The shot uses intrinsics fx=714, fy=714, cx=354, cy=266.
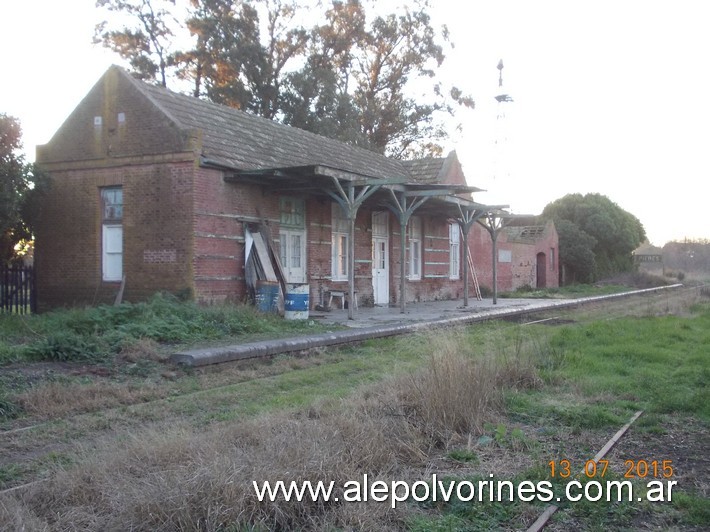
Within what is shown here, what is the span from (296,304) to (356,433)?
11.6 metres

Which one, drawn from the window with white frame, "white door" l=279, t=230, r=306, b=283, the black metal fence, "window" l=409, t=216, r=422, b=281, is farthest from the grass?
"window" l=409, t=216, r=422, b=281

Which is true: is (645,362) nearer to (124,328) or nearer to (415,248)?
(124,328)

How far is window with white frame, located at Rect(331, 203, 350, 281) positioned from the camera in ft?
73.3

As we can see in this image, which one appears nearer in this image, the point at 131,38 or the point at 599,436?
the point at 599,436

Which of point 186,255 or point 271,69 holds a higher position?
point 271,69

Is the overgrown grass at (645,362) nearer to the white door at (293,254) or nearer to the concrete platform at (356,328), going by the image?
the concrete platform at (356,328)

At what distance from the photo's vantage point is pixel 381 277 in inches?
995

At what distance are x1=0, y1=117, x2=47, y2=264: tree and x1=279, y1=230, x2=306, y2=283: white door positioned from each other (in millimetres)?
6413

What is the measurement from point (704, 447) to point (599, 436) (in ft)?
3.00

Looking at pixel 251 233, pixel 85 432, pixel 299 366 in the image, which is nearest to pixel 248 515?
pixel 85 432

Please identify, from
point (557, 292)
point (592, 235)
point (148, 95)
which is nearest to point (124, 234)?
point (148, 95)

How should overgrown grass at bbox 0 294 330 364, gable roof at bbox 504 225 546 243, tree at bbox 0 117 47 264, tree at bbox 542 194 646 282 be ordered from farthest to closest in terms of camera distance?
tree at bbox 542 194 646 282 < gable roof at bbox 504 225 546 243 < tree at bbox 0 117 47 264 < overgrown grass at bbox 0 294 330 364

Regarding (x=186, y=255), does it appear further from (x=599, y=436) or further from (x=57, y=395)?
(x=599, y=436)

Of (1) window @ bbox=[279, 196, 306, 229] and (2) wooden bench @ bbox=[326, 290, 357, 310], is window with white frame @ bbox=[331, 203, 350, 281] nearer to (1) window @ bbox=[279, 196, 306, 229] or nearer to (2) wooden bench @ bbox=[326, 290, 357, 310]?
(2) wooden bench @ bbox=[326, 290, 357, 310]
